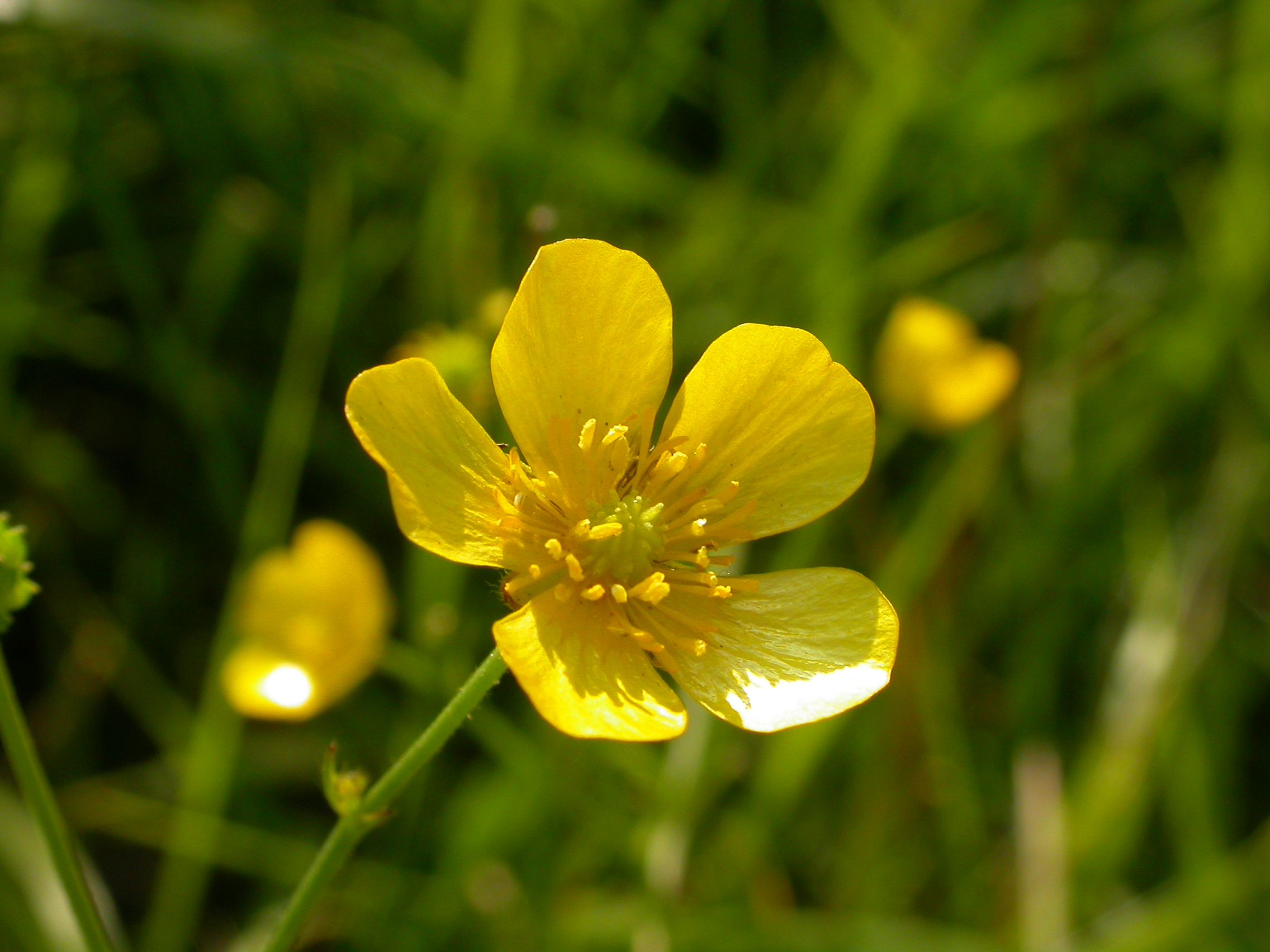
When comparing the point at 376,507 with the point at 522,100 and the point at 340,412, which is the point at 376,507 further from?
the point at 522,100

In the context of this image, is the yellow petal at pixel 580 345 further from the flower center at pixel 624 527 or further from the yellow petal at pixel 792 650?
the yellow petal at pixel 792 650

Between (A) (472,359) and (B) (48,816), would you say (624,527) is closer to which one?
(A) (472,359)

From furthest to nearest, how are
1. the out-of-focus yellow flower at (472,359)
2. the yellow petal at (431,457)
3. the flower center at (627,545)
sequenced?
1. the out-of-focus yellow flower at (472,359)
2. the flower center at (627,545)
3. the yellow petal at (431,457)

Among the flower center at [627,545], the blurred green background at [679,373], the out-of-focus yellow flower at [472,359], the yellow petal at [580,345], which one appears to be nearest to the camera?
the yellow petal at [580,345]

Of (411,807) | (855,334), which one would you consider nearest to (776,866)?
(411,807)

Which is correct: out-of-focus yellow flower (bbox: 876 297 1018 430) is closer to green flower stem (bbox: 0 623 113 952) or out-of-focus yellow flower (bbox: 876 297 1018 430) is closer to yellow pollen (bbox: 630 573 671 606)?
yellow pollen (bbox: 630 573 671 606)

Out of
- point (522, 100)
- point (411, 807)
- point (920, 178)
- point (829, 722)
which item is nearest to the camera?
point (411, 807)

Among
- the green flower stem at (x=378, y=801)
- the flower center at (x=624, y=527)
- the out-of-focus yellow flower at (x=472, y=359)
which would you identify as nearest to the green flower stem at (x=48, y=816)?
the green flower stem at (x=378, y=801)
